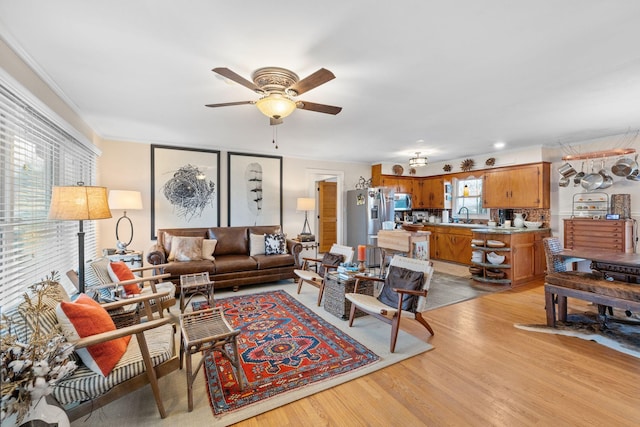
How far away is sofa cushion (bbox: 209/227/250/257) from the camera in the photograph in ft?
16.8

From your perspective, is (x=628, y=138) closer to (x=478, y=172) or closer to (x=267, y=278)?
(x=478, y=172)

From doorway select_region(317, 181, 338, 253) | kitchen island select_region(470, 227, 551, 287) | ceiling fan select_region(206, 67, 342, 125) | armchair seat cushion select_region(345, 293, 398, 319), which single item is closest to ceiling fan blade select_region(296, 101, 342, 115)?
ceiling fan select_region(206, 67, 342, 125)

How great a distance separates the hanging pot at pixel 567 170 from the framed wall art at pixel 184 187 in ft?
20.5

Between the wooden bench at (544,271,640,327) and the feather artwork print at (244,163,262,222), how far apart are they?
4.75m

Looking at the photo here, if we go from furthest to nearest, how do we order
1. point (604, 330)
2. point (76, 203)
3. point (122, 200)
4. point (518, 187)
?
point (518, 187) → point (122, 200) → point (604, 330) → point (76, 203)

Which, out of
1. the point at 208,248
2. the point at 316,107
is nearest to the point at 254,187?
the point at 208,248

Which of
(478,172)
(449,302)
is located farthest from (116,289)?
(478,172)

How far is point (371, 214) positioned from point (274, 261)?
8.61 ft

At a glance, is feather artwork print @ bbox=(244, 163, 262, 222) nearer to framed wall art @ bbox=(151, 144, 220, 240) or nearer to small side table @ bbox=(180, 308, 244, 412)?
framed wall art @ bbox=(151, 144, 220, 240)

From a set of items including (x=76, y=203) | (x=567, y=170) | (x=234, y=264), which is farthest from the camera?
(x=567, y=170)

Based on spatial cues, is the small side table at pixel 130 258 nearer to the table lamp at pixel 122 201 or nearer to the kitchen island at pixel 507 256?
the table lamp at pixel 122 201

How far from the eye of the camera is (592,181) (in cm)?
475

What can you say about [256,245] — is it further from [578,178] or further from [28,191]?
[578,178]

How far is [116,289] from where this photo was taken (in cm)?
282
